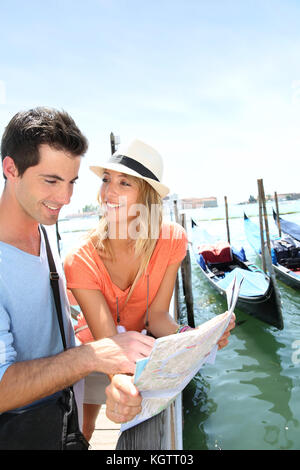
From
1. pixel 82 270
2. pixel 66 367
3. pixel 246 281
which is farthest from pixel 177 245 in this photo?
pixel 246 281

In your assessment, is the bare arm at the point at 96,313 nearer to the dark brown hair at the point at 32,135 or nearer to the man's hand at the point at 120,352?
the man's hand at the point at 120,352

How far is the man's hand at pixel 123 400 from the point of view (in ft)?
3.11

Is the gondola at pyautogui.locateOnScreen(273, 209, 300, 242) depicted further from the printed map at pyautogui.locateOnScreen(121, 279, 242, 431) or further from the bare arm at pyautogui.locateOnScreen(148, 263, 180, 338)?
the printed map at pyautogui.locateOnScreen(121, 279, 242, 431)

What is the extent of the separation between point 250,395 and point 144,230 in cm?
317

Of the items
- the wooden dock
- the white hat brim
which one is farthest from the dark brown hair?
the wooden dock

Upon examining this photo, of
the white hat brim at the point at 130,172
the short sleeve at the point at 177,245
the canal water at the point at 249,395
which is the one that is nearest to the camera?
the white hat brim at the point at 130,172

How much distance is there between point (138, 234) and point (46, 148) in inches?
31.1

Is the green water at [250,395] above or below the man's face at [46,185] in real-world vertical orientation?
below

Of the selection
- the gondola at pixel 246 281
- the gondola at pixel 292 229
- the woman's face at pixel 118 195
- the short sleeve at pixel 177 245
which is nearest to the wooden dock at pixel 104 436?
the short sleeve at pixel 177 245

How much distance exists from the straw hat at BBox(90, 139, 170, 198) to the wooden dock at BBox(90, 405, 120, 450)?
5.95 feet

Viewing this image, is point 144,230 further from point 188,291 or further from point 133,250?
point 188,291

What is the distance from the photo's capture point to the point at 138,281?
70.9 inches

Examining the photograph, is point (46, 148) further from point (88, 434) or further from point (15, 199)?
point (88, 434)

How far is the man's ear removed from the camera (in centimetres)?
127
